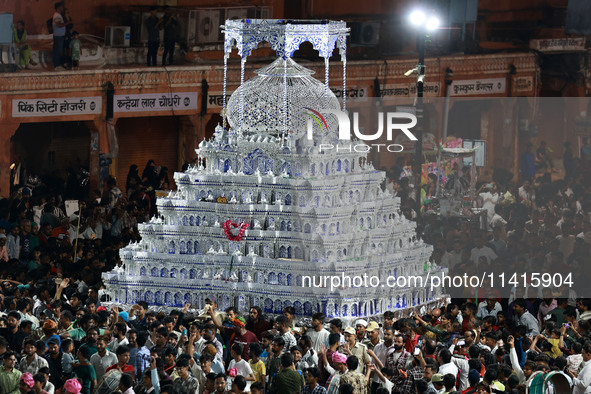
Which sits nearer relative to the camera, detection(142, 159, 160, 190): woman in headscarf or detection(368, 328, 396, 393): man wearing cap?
detection(368, 328, 396, 393): man wearing cap

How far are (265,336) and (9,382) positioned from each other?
3.27 metres

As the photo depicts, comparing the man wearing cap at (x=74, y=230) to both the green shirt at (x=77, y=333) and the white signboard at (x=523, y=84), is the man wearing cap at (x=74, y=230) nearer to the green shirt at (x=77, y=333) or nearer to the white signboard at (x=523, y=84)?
the green shirt at (x=77, y=333)

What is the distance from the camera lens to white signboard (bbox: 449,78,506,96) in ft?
129

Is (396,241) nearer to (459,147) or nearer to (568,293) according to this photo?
(568,293)

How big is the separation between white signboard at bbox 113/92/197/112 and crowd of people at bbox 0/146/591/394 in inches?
185

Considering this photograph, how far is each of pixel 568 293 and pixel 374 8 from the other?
14.5m

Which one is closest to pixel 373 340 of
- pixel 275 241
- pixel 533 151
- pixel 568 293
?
pixel 275 241

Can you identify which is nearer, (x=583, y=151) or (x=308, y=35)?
(x=308, y=35)

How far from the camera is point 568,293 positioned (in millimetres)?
27047

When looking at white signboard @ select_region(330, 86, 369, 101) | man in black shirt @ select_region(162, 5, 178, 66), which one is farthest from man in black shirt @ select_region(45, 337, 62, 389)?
white signboard @ select_region(330, 86, 369, 101)

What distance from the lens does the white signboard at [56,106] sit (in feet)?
109

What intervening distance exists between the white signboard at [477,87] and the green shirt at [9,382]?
2029 cm

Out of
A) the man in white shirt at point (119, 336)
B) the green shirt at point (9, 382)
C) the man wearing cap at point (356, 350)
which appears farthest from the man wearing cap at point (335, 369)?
the green shirt at point (9, 382)

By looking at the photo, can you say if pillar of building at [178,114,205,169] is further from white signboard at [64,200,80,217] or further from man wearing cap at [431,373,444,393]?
man wearing cap at [431,373,444,393]
